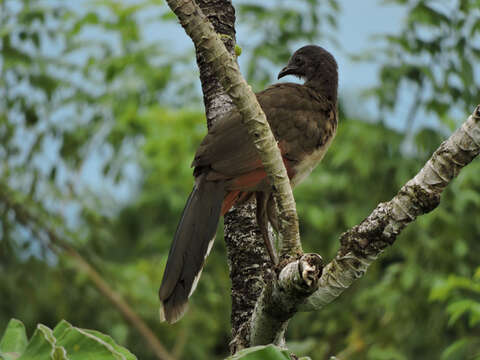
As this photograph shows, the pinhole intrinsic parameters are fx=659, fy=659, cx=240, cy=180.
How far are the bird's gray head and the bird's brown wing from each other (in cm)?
12

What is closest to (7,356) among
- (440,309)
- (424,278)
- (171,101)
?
(424,278)

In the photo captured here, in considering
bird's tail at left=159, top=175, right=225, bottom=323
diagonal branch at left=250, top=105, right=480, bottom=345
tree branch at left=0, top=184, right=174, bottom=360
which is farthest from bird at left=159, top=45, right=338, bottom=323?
tree branch at left=0, top=184, right=174, bottom=360

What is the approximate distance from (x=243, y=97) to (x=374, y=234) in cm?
57

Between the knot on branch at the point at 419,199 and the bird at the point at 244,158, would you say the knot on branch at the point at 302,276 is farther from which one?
the bird at the point at 244,158

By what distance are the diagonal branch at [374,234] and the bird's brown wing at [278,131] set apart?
1.03 metres

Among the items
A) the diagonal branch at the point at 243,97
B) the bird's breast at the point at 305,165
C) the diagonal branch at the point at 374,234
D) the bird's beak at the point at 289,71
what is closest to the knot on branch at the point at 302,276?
the diagonal branch at the point at 374,234

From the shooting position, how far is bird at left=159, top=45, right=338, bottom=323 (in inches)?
98.8

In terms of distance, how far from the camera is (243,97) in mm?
2020

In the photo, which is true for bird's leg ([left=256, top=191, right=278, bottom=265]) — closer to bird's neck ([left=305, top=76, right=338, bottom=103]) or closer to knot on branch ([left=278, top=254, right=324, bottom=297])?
knot on branch ([left=278, top=254, right=324, bottom=297])

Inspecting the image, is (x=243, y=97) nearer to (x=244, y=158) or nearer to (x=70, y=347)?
(x=70, y=347)

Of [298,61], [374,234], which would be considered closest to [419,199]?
[374,234]

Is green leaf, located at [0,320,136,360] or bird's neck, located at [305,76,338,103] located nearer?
green leaf, located at [0,320,136,360]

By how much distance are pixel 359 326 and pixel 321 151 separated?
3153mm

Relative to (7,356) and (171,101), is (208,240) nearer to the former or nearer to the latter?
(7,356)
